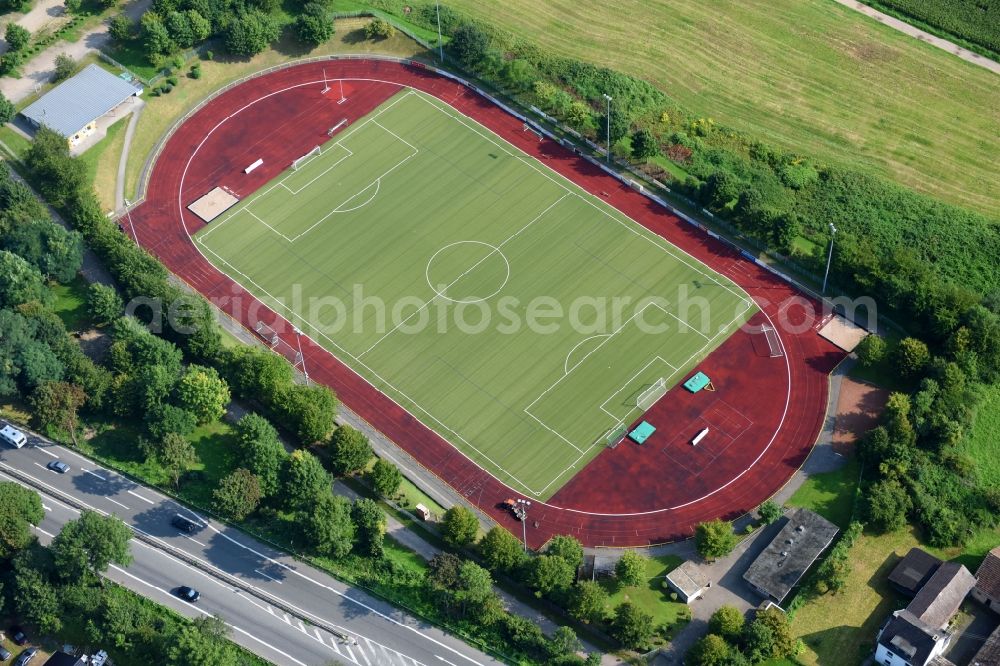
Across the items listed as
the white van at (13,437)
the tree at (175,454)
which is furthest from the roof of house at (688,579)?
the white van at (13,437)

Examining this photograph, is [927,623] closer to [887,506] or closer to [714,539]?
[887,506]

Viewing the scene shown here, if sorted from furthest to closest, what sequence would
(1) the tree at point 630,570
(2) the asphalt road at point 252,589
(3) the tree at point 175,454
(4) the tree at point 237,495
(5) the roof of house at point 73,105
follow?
(5) the roof of house at point 73,105, (3) the tree at point 175,454, (4) the tree at point 237,495, (1) the tree at point 630,570, (2) the asphalt road at point 252,589

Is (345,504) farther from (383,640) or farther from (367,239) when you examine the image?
(367,239)

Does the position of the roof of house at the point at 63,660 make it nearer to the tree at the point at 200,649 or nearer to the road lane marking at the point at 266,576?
the tree at the point at 200,649

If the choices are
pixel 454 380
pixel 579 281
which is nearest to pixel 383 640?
pixel 454 380

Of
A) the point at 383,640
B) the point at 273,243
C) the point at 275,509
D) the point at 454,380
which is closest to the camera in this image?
the point at 383,640

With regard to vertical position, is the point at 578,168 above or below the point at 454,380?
above

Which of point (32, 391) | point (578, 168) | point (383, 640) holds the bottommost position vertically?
point (383, 640)

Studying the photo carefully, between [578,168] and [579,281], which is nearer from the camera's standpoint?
[579,281]
